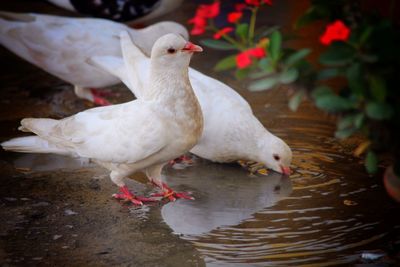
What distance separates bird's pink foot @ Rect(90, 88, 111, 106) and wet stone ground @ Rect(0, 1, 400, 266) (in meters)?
0.76

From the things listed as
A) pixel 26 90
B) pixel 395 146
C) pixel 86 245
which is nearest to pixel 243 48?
pixel 395 146

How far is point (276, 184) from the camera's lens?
412 centimetres

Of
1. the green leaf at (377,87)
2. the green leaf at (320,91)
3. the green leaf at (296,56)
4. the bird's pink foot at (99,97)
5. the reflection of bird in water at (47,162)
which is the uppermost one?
the green leaf at (296,56)

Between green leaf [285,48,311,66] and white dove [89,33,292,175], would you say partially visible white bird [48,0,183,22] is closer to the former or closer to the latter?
white dove [89,33,292,175]

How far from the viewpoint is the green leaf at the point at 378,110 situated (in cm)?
193

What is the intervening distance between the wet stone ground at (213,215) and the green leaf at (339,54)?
1400 mm

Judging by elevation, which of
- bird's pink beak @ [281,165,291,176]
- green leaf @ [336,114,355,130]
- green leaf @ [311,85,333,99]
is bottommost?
bird's pink beak @ [281,165,291,176]

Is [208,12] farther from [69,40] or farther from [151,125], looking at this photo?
[69,40]

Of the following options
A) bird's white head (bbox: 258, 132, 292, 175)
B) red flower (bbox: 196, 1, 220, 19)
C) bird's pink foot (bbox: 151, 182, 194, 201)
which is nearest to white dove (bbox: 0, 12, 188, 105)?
bird's white head (bbox: 258, 132, 292, 175)

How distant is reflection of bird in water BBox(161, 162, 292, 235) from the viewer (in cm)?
368

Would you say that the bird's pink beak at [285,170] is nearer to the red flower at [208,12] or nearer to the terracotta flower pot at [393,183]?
the terracotta flower pot at [393,183]

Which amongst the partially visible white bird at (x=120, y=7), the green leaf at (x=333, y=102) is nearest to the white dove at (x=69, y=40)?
the partially visible white bird at (x=120, y=7)

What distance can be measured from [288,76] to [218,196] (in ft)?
6.70

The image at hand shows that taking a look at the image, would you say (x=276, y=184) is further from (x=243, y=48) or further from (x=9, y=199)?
(x=243, y=48)
